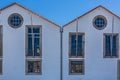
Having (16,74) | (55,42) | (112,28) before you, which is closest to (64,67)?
(55,42)

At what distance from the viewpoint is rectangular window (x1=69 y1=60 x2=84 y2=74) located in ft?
95.0

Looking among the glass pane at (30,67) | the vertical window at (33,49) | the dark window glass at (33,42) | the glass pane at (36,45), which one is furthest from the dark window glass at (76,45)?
the glass pane at (30,67)

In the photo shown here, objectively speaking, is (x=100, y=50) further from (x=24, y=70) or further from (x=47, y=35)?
(x=24, y=70)

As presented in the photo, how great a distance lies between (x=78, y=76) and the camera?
28797 mm

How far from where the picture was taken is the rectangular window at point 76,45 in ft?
95.3

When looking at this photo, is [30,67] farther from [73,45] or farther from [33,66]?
[73,45]

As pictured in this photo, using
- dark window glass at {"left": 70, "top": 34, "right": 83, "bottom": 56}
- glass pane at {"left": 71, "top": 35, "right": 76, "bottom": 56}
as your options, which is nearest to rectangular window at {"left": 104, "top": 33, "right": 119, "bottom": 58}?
dark window glass at {"left": 70, "top": 34, "right": 83, "bottom": 56}

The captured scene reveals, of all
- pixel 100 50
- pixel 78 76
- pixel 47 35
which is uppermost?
pixel 47 35

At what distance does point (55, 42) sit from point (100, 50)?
5351 millimetres

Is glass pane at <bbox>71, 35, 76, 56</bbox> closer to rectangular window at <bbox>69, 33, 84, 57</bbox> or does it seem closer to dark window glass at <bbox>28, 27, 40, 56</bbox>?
rectangular window at <bbox>69, 33, 84, 57</bbox>

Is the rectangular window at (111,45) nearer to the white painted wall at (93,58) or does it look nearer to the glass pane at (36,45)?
the white painted wall at (93,58)

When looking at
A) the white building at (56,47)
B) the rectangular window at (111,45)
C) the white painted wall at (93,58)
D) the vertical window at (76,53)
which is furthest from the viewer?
the rectangular window at (111,45)

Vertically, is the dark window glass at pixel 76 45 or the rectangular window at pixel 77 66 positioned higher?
the dark window glass at pixel 76 45

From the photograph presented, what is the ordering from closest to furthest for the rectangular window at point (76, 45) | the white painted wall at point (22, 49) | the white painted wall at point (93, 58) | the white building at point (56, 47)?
the white painted wall at point (22, 49), the white building at point (56, 47), the white painted wall at point (93, 58), the rectangular window at point (76, 45)
